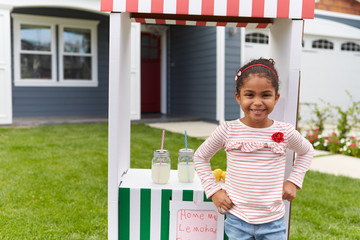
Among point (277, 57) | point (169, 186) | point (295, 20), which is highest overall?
point (295, 20)

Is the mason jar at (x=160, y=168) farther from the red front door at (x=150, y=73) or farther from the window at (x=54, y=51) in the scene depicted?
the red front door at (x=150, y=73)

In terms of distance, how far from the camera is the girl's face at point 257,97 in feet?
4.84

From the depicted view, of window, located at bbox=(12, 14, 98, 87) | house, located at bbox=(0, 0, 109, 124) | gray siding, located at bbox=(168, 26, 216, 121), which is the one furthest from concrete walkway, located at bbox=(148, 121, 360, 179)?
window, located at bbox=(12, 14, 98, 87)

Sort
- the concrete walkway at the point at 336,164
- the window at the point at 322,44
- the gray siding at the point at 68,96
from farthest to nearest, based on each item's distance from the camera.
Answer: the window at the point at 322,44 < the gray siding at the point at 68,96 < the concrete walkway at the point at 336,164

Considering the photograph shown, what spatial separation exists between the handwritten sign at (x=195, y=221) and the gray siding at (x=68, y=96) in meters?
7.77

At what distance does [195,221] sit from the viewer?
1.78 meters

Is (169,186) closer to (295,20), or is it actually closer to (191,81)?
(295,20)

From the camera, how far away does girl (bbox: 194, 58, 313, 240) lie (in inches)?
58.6

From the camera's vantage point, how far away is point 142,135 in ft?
20.3

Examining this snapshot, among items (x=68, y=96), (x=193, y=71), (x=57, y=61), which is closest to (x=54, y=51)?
(x=57, y=61)

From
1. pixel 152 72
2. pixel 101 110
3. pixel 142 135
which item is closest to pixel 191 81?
pixel 152 72

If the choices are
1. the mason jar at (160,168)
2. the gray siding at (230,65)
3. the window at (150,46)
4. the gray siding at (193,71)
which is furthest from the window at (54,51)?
the mason jar at (160,168)

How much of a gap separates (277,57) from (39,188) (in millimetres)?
2361

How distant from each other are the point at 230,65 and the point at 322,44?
3.24m
